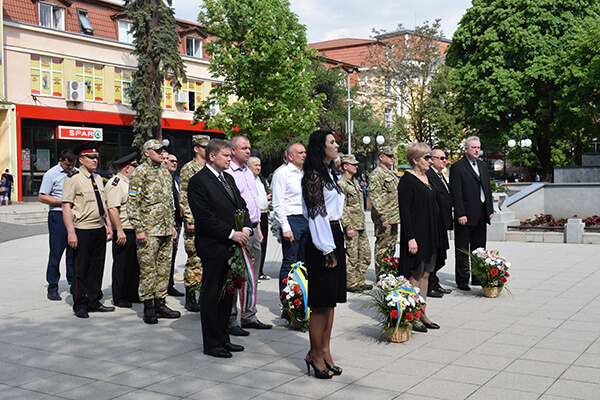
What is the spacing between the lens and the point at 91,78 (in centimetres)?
3728

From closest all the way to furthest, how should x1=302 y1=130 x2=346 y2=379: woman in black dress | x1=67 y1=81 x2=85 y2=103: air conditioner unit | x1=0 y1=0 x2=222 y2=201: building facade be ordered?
x1=302 y1=130 x2=346 y2=379: woman in black dress
x1=0 y1=0 x2=222 y2=201: building facade
x1=67 y1=81 x2=85 y2=103: air conditioner unit

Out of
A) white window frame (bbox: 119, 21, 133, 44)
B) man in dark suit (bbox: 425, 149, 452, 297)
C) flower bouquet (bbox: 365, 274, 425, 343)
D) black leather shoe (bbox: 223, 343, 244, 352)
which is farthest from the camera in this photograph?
white window frame (bbox: 119, 21, 133, 44)

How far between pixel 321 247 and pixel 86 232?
3.91 m

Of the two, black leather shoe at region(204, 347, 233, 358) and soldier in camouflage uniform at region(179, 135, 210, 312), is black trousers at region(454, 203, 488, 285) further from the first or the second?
black leather shoe at region(204, 347, 233, 358)

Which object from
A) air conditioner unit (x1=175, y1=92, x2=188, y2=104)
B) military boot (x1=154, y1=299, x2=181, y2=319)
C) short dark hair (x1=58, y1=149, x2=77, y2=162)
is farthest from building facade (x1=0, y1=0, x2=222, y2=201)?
military boot (x1=154, y1=299, x2=181, y2=319)

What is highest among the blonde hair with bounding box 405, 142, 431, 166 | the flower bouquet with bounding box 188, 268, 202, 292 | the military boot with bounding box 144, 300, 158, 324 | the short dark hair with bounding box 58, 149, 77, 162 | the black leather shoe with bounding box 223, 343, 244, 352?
the short dark hair with bounding box 58, 149, 77, 162

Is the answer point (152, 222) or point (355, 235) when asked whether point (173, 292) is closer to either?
point (152, 222)

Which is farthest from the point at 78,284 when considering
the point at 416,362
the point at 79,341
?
the point at 416,362

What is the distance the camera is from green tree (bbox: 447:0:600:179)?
120ft

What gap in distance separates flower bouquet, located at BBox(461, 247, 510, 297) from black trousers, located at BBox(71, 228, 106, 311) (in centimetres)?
487

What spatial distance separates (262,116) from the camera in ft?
112

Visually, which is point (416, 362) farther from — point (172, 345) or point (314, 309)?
point (172, 345)

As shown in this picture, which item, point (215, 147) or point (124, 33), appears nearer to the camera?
point (215, 147)

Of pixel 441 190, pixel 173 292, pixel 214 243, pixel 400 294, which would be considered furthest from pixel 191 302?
pixel 441 190
